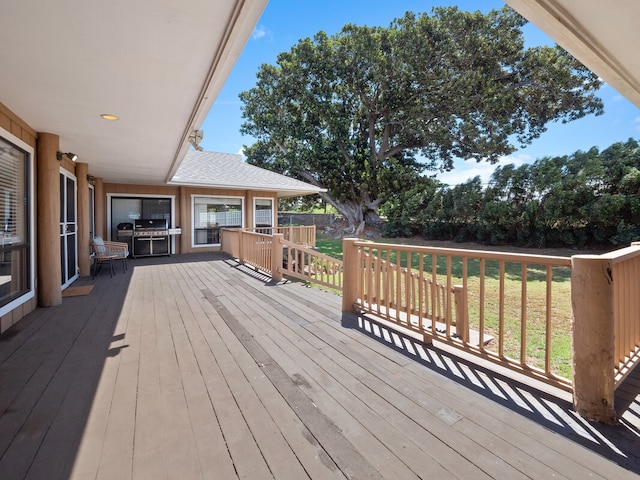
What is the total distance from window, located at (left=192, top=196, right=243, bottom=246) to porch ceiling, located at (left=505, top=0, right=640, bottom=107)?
9.46 meters

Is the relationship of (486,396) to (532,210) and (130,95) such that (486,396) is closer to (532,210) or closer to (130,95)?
(130,95)

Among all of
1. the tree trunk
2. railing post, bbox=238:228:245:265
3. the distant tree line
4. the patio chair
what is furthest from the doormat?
the tree trunk

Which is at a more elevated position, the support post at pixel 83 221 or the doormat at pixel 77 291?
the support post at pixel 83 221

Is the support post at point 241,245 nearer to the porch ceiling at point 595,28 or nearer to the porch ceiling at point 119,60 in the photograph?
the porch ceiling at point 119,60

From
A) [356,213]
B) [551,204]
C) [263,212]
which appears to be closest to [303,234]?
[263,212]

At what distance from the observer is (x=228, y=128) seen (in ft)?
63.1

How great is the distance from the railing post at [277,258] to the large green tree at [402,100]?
1112 cm

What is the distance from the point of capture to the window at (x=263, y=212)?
10758mm

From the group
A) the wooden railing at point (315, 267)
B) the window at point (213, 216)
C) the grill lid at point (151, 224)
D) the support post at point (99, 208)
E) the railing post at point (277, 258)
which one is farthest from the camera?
the window at point (213, 216)

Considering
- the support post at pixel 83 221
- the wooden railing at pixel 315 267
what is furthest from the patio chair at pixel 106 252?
the wooden railing at pixel 315 267

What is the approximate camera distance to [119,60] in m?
2.28

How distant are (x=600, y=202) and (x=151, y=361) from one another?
1281cm

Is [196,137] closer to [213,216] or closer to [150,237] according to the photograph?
[150,237]

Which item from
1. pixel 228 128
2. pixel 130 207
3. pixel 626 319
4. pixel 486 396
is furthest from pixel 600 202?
pixel 228 128
